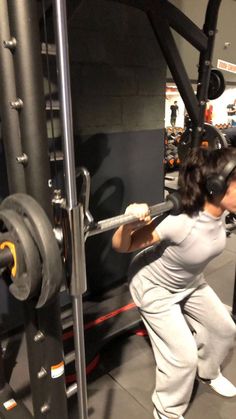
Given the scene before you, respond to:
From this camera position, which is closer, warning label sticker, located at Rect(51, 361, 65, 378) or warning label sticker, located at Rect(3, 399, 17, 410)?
warning label sticker, located at Rect(51, 361, 65, 378)

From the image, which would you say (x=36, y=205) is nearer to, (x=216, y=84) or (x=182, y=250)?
(x=182, y=250)

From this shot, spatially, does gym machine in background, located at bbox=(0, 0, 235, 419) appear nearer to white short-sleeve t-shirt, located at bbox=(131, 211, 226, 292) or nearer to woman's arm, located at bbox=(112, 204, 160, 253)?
→ woman's arm, located at bbox=(112, 204, 160, 253)

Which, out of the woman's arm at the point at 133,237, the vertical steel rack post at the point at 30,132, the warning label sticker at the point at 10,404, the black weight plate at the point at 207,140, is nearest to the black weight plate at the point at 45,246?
the vertical steel rack post at the point at 30,132

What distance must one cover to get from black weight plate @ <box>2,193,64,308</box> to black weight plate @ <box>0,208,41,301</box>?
0.01 meters

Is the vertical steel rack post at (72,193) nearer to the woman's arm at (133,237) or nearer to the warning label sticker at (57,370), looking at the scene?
the warning label sticker at (57,370)

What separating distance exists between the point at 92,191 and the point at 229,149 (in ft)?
3.23

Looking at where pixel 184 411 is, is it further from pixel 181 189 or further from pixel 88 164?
pixel 88 164

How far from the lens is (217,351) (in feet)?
5.07

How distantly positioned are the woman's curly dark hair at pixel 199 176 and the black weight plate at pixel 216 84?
2.37ft

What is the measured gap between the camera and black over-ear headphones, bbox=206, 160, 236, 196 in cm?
120

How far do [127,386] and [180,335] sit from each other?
498mm

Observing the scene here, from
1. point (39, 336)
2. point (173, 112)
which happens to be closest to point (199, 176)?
point (39, 336)

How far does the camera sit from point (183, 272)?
1445mm

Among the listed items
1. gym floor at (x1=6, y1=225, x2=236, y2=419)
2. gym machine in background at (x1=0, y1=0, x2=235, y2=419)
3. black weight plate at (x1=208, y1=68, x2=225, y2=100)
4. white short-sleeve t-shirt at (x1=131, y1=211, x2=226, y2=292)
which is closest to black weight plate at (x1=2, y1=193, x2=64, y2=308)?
gym machine in background at (x1=0, y1=0, x2=235, y2=419)
